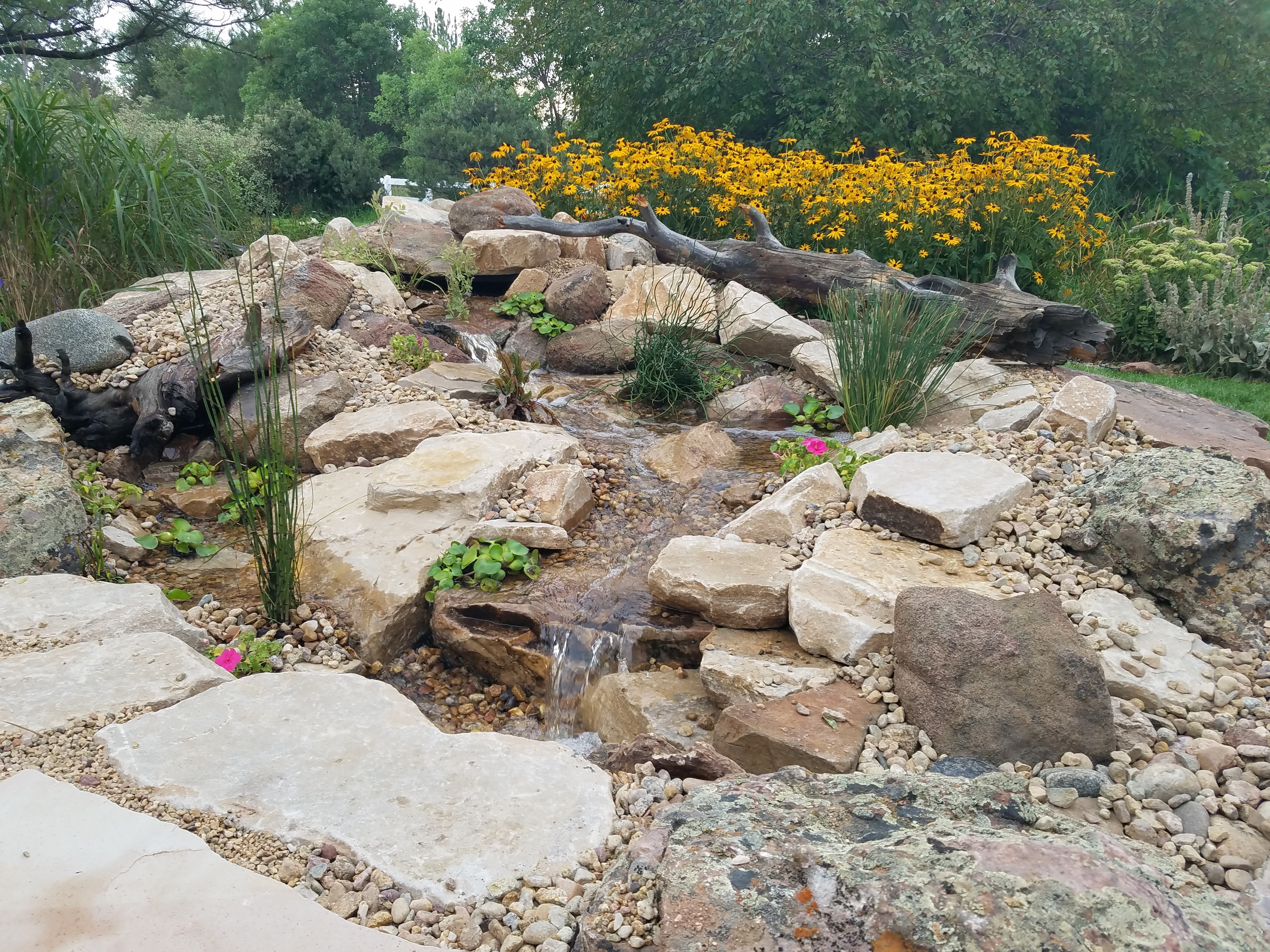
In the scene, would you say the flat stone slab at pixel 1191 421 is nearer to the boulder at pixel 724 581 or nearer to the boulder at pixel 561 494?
the boulder at pixel 724 581

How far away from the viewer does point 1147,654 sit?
9.11 feet

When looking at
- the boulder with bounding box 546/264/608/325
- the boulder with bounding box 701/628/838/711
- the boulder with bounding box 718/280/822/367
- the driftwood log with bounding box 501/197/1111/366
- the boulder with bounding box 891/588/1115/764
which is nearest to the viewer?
Result: the boulder with bounding box 891/588/1115/764

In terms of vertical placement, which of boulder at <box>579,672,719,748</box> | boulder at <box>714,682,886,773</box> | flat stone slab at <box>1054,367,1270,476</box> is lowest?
boulder at <box>579,672,719,748</box>

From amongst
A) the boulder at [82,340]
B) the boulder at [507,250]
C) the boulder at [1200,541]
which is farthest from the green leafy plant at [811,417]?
the boulder at [82,340]

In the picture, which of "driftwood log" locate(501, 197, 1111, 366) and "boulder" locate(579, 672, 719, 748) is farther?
"driftwood log" locate(501, 197, 1111, 366)

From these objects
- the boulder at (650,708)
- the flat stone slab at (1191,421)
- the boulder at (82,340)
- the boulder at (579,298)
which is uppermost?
the boulder at (82,340)

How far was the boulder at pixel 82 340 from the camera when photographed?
4.62 meters

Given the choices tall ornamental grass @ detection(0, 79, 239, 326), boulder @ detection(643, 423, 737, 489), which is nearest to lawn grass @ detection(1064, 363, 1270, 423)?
boulder @ detection(643, 423, 737, 489)

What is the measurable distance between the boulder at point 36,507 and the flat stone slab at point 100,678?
98 cm

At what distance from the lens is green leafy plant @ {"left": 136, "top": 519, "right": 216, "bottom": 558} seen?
12.6ft

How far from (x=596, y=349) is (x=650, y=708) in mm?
3539

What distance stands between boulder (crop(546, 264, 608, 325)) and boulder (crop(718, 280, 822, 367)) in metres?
1.00

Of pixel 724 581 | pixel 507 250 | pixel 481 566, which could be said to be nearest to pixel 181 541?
pixel 481 566

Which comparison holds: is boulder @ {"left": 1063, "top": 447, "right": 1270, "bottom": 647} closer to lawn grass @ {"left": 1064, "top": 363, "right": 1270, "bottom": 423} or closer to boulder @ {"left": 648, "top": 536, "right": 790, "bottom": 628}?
boulder @ {"left": 648, "top": 536, "right": 790, "bottom": 628}
